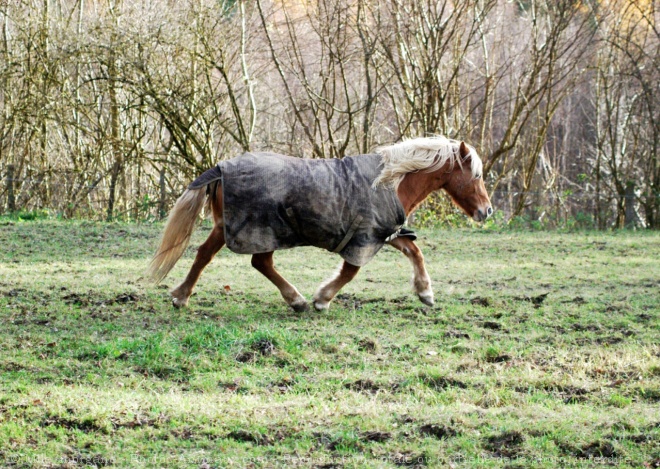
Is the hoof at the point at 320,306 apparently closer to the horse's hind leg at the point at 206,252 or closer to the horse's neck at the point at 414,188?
the horse's hind leg at the point at 206,252

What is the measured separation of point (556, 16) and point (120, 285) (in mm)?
10562

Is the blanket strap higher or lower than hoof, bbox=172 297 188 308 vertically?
higher

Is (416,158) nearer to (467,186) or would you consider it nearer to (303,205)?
(467,186)

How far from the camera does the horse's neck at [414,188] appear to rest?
21.5 ft

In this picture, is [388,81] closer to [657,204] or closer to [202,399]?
[657,204]

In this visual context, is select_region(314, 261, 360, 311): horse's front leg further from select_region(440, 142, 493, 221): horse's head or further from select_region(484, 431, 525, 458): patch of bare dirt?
select_region(484, 431, 525, 458): patch of bare dirt

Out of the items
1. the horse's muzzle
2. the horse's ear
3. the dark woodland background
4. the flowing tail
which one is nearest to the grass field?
the flowing tail

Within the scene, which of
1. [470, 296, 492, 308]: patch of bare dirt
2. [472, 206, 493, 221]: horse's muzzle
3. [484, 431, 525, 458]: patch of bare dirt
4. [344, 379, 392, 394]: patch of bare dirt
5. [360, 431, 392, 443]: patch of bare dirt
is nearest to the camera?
[484, 431, 525, 458]: patch of bare dirt

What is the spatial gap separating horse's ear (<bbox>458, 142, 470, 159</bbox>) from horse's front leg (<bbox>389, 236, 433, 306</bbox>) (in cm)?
84

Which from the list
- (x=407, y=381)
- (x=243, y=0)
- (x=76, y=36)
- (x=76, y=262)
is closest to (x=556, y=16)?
(x=243, y=0)

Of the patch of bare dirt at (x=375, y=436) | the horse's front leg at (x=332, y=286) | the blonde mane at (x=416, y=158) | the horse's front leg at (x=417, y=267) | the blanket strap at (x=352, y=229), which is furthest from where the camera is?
the horse's front leg at (x=417, y=267)

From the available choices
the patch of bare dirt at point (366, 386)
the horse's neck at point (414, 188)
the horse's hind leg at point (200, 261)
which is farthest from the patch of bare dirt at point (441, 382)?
the horse's hind leg at point (200, 261)

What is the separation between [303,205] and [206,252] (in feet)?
2.93

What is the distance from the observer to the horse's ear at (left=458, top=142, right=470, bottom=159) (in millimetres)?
6680
